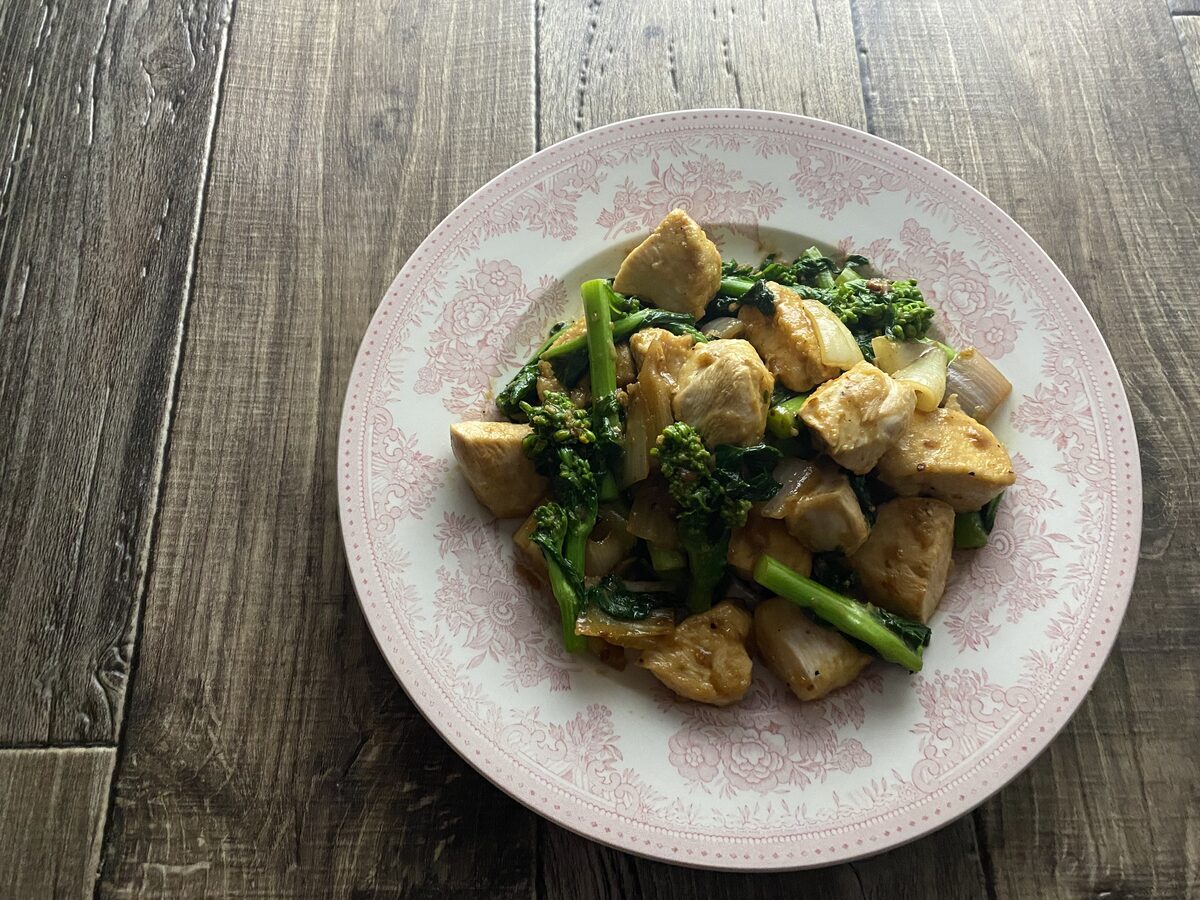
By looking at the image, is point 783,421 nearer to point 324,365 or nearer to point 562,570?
point 562,570

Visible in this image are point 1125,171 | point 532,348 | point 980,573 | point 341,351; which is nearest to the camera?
point 980,573

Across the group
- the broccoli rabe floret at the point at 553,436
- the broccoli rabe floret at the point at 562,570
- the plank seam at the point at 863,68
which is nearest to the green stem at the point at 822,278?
the broccoli rabe floret at the point at 553,436

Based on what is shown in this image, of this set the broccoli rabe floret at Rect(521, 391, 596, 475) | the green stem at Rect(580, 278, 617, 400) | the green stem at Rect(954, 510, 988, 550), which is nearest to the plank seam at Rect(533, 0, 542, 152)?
the green stem at Rect(580, 278, 617, 400)

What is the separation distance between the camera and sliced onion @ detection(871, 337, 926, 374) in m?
2.97

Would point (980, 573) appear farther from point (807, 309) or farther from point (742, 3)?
point (742, 3)

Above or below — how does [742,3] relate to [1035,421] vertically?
above

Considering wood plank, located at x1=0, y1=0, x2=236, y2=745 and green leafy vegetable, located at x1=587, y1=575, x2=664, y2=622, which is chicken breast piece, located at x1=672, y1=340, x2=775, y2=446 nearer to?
green leafy vegetable, located at x1=587, y1=575, x2=664, y2=622

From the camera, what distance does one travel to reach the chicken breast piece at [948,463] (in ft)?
8.67

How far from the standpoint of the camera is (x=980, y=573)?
2.78 meters

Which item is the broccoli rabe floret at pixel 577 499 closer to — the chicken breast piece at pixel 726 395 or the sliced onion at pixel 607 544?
the sliced onion at pixel 607 544

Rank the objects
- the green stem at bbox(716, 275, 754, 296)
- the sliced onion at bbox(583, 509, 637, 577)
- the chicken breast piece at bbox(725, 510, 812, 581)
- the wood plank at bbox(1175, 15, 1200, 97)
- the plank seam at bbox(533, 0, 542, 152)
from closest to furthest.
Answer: the chicken breast piece at bbox(725, 510, 812, 581), the sliced onion at bbox(583, 509, 637, 577), the green stem at bbox(716, 275, 754, 296), the plank seam at bbox(533, 0, 542, 152), the wood plank at bbox(1175, 15, 1200, 97)

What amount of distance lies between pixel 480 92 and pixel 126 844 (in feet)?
10.9

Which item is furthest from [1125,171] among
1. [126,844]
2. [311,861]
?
[126,844]

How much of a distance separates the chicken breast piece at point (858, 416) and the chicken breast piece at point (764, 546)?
289 millimetres
